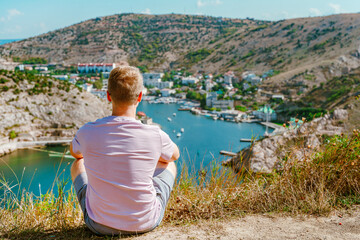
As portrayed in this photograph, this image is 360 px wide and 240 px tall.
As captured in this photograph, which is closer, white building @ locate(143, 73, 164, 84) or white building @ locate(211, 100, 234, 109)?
white building @ locate(211, 100, 234, 109)

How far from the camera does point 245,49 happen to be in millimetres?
48562

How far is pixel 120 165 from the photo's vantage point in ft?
3.26

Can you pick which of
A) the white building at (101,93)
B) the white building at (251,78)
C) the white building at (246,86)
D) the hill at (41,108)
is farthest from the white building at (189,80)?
the hill at (41,108)

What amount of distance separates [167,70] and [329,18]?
85.5 feet

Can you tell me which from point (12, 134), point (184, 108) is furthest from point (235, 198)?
point (184, 108)

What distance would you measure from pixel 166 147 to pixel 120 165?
17 cm

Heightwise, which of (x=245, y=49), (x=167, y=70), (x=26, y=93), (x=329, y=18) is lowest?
(x=26, y=93)

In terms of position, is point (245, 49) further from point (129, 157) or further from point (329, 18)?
point (129, 157)

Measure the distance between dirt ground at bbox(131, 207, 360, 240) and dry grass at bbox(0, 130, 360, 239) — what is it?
0.21 ft

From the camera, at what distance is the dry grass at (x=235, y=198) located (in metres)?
1.33

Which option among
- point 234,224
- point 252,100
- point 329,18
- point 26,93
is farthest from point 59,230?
point 329,18

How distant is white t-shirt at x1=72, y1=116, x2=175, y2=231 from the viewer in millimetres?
989

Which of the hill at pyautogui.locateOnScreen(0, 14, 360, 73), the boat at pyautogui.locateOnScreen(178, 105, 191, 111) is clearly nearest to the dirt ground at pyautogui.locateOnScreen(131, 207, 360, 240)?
the boat at pyautogui.locateOnScreen(178, 105, 191, 111)

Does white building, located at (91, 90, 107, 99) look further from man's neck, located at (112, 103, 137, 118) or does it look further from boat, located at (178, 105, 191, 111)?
man's neck, located at (112, 103, 137, 118)
